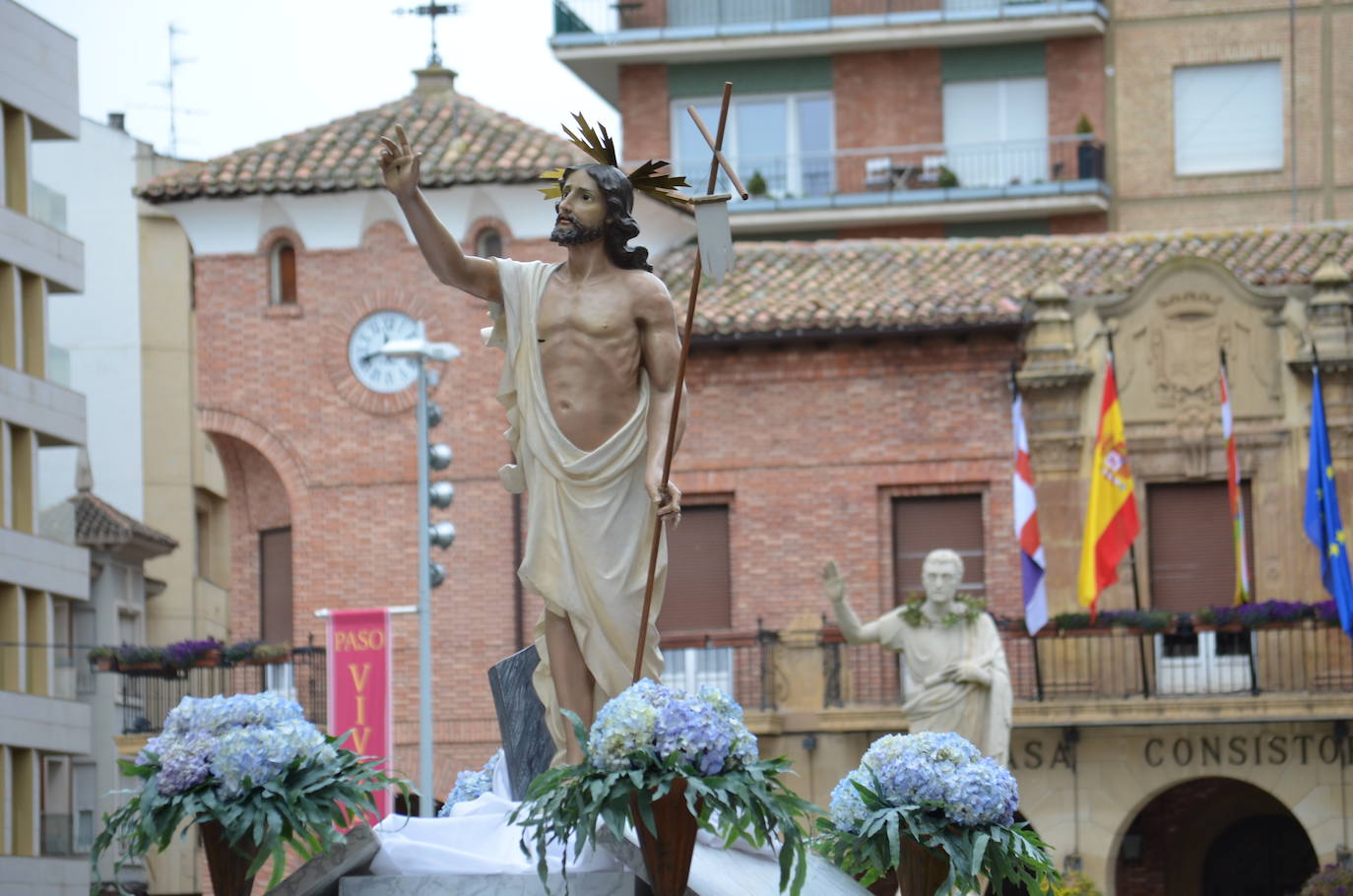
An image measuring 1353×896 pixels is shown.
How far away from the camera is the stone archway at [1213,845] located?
117 ft

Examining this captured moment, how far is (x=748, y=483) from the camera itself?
35.2m

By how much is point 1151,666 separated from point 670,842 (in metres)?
25.3

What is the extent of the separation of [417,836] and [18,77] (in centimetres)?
3053

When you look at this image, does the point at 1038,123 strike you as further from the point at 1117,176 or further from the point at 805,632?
the point at 805,632

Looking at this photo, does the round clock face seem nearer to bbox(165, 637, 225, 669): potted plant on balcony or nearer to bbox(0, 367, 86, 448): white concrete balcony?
bbox(165, 637, 225, 669): potted plant on balcony

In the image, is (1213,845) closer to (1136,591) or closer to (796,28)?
(1136,591)

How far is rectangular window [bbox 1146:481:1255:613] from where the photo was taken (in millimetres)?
34656

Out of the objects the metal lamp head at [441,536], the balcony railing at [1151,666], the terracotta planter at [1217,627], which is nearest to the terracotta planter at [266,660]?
the metal lamp head at [441,536]

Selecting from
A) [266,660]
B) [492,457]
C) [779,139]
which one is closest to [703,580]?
[492,457]

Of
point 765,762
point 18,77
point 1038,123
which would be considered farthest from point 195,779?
point 1038,123

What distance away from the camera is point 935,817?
10.0m

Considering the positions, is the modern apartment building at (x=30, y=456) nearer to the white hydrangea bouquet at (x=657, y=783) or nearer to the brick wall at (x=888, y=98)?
the brick wall at (x=888, y=98)

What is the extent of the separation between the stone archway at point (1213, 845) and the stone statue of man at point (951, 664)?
1372 cm

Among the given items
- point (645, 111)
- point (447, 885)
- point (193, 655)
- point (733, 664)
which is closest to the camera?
point (447, 885)
